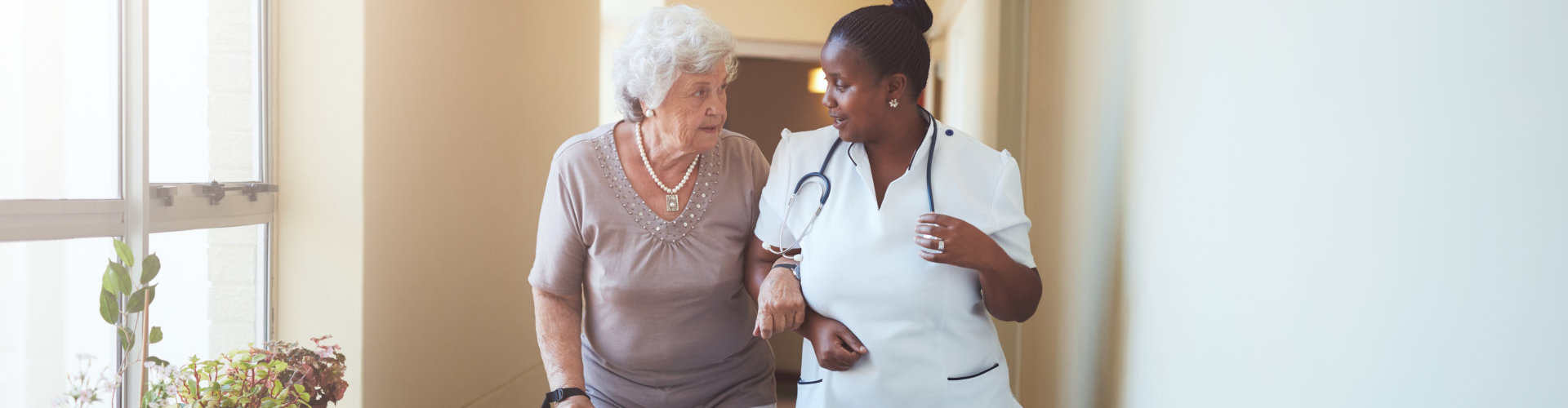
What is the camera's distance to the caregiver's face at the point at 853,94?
1.42 m

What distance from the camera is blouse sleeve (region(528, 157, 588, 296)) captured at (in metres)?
1.73

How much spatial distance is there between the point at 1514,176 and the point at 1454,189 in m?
0.06

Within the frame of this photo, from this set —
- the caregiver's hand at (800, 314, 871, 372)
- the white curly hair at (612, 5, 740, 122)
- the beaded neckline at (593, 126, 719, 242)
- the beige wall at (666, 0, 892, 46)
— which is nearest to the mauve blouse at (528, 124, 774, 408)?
the beaded neckline at (593, 126, 719, 242)

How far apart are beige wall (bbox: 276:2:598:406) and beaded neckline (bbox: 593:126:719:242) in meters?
0.78

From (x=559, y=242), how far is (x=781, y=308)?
485 mm

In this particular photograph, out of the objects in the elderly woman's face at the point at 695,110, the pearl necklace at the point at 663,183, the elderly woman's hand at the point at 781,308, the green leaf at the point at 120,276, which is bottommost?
the elderly woman's hand at the point at 781,308

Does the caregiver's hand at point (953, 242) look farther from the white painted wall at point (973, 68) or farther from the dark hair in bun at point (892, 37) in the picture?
the white painted wall at point (973, 68)

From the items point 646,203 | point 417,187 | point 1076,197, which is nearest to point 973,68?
point 1076,197

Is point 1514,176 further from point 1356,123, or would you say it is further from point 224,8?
point 224,8

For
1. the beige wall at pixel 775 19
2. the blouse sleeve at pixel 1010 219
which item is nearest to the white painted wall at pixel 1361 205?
the blouse sleeve at pixel 1010 219

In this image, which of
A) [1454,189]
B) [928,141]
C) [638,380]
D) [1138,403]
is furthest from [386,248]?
[1454,189]

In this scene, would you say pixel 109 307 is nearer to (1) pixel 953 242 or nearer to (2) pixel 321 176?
(2) pixel 321 176

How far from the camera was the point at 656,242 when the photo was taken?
172 centimetres

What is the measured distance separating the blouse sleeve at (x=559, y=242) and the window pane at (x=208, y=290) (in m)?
0.74
